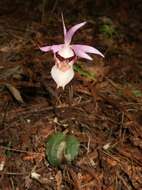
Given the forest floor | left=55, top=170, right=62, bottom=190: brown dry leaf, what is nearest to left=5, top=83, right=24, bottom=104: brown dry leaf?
the forest floor

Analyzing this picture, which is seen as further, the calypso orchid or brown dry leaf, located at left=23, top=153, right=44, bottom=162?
brown dry leaf, located at left=23, top=153, right=44, bottom=162

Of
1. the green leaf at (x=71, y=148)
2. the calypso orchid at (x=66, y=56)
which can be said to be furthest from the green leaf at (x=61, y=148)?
the calypso orchid at (x=66, y=56)

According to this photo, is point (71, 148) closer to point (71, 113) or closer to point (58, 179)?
point (58, 179)

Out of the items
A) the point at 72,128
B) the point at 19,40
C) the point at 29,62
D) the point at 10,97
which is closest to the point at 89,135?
Answer: the point at 72,128

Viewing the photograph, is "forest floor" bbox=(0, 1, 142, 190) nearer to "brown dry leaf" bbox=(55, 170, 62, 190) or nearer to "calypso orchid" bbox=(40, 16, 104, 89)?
"brown dry leaf" bbox=(55, 170, 62, 190)

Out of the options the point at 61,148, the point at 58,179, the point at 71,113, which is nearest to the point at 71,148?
the point at 61,148

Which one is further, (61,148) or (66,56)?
(61,148)

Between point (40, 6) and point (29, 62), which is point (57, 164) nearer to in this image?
point (29, 62)

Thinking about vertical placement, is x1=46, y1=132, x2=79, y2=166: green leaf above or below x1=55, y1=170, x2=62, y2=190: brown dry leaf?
above
